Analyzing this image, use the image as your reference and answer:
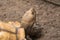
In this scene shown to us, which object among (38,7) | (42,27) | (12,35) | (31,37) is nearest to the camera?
(12,35)

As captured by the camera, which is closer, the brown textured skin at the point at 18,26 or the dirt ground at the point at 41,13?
the brown textured skin at the point at 18,26

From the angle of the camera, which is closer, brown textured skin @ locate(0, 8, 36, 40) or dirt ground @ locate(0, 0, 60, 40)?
brown textured skin @ locate(0, 8, 36, 40)

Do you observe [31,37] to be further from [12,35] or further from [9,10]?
[9,10]

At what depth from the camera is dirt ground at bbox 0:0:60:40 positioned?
221 centimetres

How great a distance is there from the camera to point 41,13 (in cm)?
253

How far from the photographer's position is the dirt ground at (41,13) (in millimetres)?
2205

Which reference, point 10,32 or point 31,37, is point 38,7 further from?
point 10,32

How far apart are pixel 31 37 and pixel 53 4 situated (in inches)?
31.8

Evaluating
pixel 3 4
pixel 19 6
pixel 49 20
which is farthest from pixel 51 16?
pixel 3 4

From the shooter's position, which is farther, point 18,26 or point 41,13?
point 41,13

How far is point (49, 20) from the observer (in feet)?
7.84

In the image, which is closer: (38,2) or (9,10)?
(9,10)

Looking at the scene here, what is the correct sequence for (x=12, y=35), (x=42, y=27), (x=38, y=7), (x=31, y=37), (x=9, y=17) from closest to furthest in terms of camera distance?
(x=12, y=35), (x=31, y=37), (x=42, y=27), (x=9, y=17), (x=38, y=7)

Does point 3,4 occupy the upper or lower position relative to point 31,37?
upper
